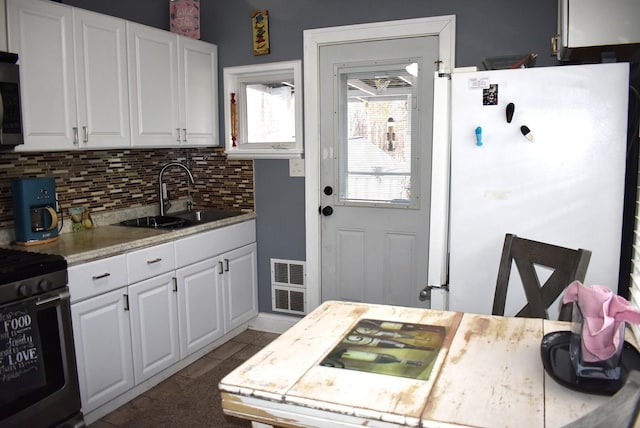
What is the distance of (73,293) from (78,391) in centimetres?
45

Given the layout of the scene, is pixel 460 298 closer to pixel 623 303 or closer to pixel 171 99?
pixel 623 303

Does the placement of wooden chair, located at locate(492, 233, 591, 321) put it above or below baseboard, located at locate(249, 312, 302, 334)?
above

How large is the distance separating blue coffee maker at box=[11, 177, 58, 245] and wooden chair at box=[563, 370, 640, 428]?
2652mm

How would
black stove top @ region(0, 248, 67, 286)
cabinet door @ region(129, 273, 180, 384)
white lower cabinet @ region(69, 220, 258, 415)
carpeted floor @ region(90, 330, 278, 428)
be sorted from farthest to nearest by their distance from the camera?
cabinet door @ region(129, 273, 180, 384) → carpeted floor @ region(90, 330, 278, 428) → white lower cabinet @ region(69, 220, 258, 415) → black stove top @ region(0, 248, 67, 286)

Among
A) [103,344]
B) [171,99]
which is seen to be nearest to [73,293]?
[103,344]

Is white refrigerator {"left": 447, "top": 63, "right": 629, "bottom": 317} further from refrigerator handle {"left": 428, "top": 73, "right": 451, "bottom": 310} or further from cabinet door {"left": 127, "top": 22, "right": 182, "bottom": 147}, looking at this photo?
cabinet door {"left": 127, "top": 22, "right": 182, "bottom": 147}

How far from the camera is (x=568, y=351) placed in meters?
1.38

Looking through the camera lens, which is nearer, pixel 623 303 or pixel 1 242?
pixel 623 303

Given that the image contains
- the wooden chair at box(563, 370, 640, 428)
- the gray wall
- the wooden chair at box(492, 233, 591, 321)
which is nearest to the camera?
the wooden chair at box(563, 370, 640, 428)

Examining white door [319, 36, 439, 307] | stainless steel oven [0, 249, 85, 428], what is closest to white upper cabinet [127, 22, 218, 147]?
white door [319, 36, 439, 307]

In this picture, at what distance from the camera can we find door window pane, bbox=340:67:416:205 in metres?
3.33

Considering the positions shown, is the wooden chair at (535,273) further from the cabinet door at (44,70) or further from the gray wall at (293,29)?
the cabinet door at (44,70)

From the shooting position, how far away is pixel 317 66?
3.52 m

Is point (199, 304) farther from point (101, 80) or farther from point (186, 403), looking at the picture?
point (101, 80)
